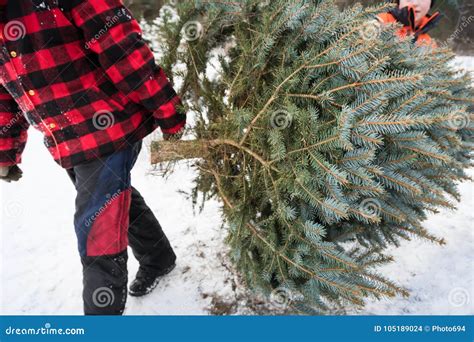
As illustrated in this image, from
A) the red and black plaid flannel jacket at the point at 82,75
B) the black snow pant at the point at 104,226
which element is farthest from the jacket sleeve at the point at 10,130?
the black snow pant at the point at 104,226

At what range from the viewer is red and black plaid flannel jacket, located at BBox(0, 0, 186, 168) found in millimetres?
1608

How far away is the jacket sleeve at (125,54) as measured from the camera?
5.39ft

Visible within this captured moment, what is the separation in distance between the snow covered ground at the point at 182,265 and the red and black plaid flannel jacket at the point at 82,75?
0.39 meters

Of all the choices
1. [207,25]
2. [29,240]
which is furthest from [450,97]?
[29,240]

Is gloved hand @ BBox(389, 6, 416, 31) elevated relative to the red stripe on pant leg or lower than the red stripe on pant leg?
elevated

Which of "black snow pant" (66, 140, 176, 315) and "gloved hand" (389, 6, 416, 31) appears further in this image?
"gloved hand" (389, 6, 416, 31)

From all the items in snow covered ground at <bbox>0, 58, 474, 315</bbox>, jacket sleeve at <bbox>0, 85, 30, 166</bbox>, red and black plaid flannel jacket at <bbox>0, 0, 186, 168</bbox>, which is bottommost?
snow covered ground at <bbox>0, 58, 474, 315</bbox>

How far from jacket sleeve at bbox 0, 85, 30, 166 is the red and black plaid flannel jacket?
340mm

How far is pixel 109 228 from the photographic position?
193 centimetres

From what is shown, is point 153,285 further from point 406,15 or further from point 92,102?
point 406,15

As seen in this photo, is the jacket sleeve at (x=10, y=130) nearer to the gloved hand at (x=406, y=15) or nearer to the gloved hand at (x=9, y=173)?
the gloved hand at (x=9, y=173)

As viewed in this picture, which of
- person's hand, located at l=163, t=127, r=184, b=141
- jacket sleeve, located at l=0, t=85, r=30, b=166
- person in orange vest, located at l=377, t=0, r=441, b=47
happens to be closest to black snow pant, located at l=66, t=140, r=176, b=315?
person's hand, located at l=163, t=127, r=184, b=141

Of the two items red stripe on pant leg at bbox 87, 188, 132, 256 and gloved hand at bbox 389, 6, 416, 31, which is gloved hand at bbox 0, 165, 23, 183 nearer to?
red stripe on pant leg at bbox 87, 188, 132, 256

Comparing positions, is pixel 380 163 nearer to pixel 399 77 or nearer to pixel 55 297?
pixel 399 77
